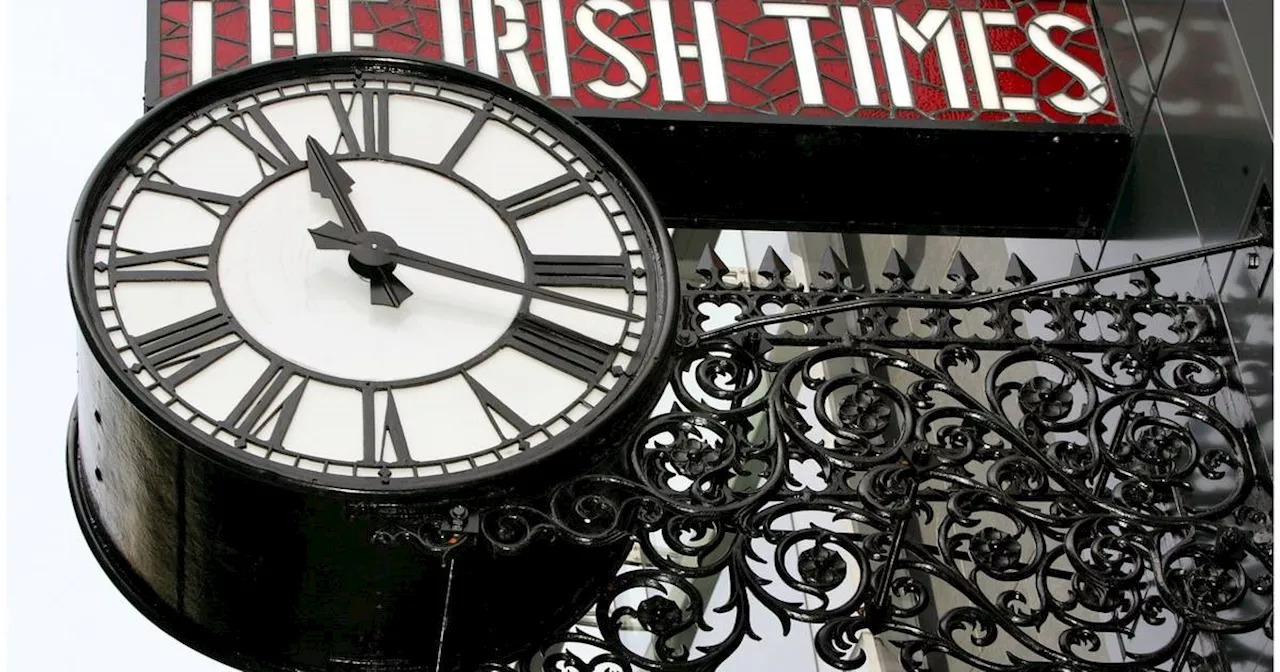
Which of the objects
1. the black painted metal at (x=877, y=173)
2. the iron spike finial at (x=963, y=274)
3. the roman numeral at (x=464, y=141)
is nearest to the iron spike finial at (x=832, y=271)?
the iron spike finial at (x=963, y=274)

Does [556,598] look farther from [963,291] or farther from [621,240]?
[963,291]

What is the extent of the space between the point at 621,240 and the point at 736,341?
34cm

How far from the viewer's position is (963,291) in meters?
5.25

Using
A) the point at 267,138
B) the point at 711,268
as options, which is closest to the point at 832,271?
the point at 711,268

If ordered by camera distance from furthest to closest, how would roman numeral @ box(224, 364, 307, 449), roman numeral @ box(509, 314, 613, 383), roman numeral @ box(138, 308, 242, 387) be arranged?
1. roman numeral @ box(509, 314, 613, 383)
2. roman numeral @ box(138, 308, 242, 387)
3. roman numeral @ box(224, 364, 307, 449)

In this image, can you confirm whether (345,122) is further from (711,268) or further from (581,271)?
(711,268)

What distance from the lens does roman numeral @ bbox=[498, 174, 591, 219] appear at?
200 inches

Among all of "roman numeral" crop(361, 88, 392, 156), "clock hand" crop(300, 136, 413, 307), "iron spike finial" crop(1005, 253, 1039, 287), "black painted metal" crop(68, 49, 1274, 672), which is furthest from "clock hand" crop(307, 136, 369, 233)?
"iron spike finial" crop(1005, 253, 1039, 287)

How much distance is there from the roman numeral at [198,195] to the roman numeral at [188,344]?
1.04 ft

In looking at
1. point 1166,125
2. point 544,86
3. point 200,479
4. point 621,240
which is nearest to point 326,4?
point 544,86

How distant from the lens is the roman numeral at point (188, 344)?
4586mm

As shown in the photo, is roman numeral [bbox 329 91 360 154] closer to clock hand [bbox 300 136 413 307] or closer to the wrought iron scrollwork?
clock hand [bbox 300 136 413 307]

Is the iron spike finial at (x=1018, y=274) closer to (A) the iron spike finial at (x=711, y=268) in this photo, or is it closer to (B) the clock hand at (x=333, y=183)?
(A) the iron spike finial at (x=711, y=268)

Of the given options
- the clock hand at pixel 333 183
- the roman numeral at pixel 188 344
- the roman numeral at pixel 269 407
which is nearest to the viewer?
the roman numeral at pixel 269 407
